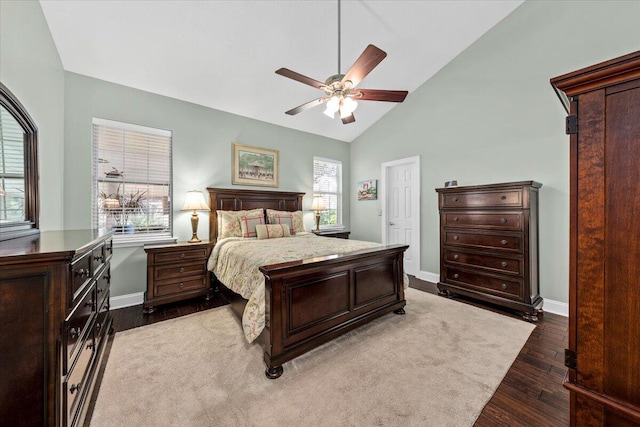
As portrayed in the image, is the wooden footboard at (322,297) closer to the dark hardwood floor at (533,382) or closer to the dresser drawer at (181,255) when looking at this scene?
the dark hardwood floor at (533,382)

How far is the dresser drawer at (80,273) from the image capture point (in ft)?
3.98

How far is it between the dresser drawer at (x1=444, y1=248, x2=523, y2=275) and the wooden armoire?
95.0 inches

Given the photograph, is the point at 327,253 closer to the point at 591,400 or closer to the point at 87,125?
the point at 591,400

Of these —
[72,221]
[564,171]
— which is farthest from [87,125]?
[564,171]

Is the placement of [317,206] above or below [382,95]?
below

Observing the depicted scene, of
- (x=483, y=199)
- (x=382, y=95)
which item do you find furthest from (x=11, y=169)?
(x=483, y=199)

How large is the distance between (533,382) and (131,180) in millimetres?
4639

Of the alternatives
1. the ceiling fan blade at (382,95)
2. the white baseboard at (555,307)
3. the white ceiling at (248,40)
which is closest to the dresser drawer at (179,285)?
the white ceiling at (248,40)

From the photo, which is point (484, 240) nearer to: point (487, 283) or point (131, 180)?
point (487, 283)

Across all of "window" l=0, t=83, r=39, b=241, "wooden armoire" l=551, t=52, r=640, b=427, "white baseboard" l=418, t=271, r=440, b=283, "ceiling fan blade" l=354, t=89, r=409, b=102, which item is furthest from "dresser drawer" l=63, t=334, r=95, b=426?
"white baseboard" l=418, t=271, r=440, b=283

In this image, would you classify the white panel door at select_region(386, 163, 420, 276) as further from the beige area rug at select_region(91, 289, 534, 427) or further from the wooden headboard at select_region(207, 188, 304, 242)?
the beige area rug at select_region(91, 289, 534, 427)

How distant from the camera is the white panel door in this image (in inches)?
181

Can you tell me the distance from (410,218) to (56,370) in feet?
15.0

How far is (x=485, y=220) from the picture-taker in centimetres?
319
